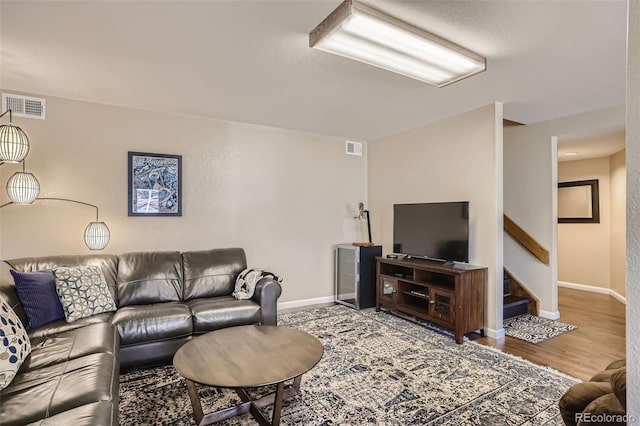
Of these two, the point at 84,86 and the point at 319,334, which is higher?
the point at 84,86

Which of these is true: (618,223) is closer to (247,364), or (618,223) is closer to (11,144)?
(247,364)

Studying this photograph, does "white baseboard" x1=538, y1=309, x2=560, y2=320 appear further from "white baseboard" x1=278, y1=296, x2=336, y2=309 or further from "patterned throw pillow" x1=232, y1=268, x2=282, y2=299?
"patterned throw pillow" x1=232, y1=268, x2=282, y2=299

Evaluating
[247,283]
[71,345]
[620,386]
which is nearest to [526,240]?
[247,283]

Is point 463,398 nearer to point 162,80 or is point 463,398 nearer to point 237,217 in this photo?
point 237,217

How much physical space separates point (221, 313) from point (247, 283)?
18.4 inches

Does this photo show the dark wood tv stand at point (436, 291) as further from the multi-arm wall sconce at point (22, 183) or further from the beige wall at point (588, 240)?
the beige wall at point (588, 240)

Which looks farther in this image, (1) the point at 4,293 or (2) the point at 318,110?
(2) the point at 318,110

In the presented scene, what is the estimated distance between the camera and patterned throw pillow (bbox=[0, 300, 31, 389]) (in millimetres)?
1603

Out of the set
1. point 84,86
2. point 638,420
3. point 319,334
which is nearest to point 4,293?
point 84,86

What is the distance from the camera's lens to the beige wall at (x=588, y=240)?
5.53 metres

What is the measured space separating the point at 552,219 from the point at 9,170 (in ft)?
20.0

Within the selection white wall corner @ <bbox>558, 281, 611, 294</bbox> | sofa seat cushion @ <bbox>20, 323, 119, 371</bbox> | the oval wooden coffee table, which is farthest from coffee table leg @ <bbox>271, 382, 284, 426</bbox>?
white wall corner @ <bbox>558, 281, 611, 294</bbox>

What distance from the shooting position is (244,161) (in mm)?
4355

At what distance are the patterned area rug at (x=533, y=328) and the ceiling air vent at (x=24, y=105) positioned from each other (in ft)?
17.7
